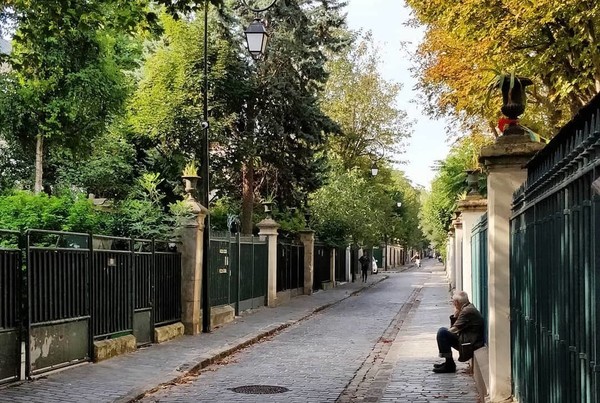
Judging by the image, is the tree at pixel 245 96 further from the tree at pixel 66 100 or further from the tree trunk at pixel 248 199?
the tree at pixel 66 100

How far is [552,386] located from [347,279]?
4524cm

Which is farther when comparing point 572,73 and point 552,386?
point 572,73

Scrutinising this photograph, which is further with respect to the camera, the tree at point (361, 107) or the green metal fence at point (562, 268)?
the tree at point (361, 107)

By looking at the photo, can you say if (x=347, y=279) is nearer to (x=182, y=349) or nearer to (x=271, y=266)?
(x=271, y=266)

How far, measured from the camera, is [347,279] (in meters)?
49.7

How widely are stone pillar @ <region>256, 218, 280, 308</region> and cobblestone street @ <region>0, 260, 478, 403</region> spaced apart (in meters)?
5.47

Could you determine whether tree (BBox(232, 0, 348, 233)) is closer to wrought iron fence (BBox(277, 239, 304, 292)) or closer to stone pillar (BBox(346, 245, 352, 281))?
wrought iron fence (BBox(277, 239, 304, 292))

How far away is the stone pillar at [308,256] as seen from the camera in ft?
112

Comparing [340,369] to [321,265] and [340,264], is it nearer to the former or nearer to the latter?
[321,265]

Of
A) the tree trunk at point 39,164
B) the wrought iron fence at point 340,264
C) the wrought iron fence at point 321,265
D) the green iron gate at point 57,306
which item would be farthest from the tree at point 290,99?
the green iron gate at point 57,306

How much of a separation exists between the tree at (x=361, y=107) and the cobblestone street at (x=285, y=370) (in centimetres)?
3093

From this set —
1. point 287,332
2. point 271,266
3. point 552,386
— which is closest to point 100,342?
point 287,332

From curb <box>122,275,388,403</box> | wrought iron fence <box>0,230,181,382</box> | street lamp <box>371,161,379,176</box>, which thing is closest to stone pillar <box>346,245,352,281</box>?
street lamp <box>371,161,379,176</box>

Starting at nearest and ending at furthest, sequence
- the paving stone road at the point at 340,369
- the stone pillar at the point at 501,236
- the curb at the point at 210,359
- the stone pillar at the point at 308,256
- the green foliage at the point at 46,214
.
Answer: the stone pillar at the point at 501,236, the curb at the point at 210,359, the paving stone road at the point at 340,369, the green foliage at the point at 46,214, the stone pillar at the point at 308,256
